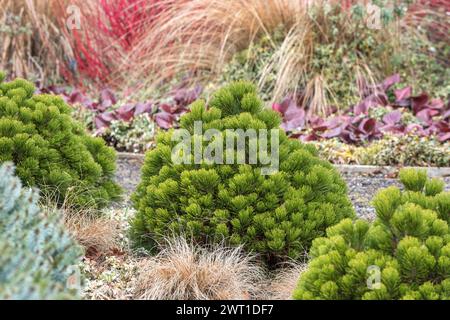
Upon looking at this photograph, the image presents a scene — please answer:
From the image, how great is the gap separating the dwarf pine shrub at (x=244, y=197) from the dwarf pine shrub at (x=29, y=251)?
2.48 feet

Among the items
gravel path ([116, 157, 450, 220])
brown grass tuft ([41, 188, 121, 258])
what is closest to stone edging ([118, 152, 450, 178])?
gravel path ([116, 157, 450, 220])

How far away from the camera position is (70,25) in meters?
8.14

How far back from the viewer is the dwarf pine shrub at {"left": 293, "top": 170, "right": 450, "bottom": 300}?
2.39 meters

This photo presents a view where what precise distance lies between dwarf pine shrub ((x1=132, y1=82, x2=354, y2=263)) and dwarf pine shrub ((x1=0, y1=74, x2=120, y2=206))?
64 centimetres

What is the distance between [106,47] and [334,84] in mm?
2799

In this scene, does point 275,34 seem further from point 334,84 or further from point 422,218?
point 422,218

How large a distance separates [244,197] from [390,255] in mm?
976

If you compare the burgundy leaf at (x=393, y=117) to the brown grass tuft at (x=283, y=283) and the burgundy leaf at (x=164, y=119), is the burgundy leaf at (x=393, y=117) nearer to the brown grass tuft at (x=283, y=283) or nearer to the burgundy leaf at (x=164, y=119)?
the burgundy leaf at (x=164, y=119)

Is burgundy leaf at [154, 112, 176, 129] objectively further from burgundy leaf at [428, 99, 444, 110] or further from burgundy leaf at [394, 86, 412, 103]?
burgundy leaf at [428, 99, 444, 110]

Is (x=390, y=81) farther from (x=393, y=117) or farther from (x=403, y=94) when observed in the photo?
(x=393, y=117)

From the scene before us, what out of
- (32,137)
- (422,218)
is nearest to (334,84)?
(32,137)

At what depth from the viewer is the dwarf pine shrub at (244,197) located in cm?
333

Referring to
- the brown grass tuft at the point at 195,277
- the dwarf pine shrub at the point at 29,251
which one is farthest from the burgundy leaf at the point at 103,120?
the dwarf pine shrub at the point at 29,251
